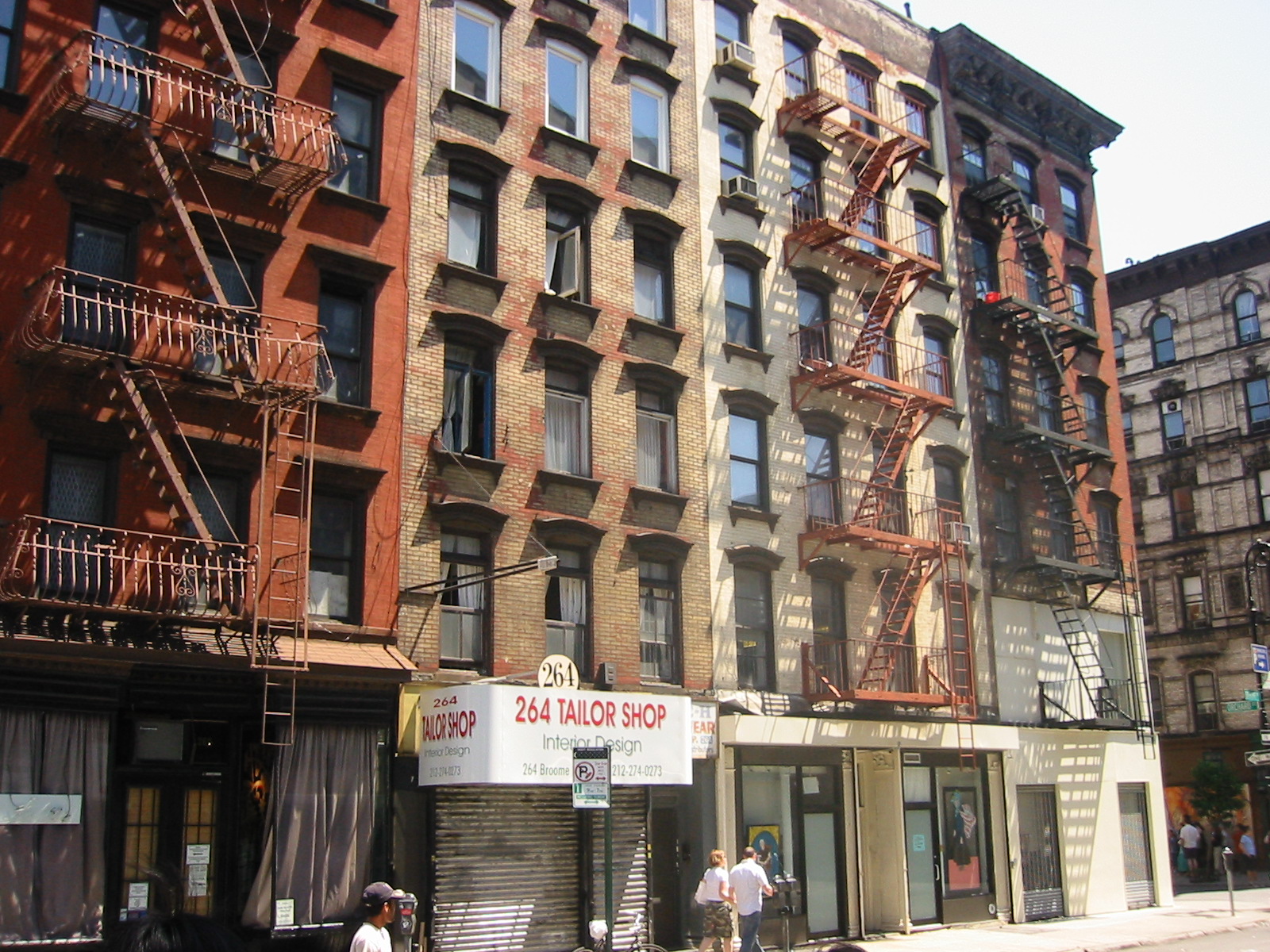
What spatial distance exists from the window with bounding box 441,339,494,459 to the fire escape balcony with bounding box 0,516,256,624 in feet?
14.9

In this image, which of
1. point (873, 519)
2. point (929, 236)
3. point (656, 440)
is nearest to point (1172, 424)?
point (929, 236)

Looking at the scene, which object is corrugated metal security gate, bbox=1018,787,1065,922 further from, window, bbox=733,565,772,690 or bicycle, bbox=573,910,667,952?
bicycle, bbox=573,910,667,952

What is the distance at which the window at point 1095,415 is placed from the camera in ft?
109

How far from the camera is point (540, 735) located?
1797cm

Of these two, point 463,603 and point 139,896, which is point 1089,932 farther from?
point 139,896

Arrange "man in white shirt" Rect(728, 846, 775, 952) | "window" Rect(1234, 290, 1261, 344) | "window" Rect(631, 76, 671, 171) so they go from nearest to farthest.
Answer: "man in white shirt" Rect(728, 846, 775, 952)
"window" Rect(631, 76, 671, 171)
"window" Rect(1234, 290, 1261, 344)

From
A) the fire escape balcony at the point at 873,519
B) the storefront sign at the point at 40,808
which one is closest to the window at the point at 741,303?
the fire escape balcony at the point at 873,519

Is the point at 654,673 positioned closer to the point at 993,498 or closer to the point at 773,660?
the point at 773,660

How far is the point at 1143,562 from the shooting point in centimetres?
5088

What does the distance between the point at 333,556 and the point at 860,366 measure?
41.5ft

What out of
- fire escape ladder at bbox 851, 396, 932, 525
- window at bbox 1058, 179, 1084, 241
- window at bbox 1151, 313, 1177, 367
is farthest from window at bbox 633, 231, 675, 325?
window at bbox 1151, 313, 1177, 367

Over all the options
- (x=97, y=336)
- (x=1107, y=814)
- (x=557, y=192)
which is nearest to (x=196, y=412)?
(x=97, y=336)

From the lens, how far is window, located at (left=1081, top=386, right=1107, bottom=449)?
109ft

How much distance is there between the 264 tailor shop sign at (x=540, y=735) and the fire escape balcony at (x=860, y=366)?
334 inches
